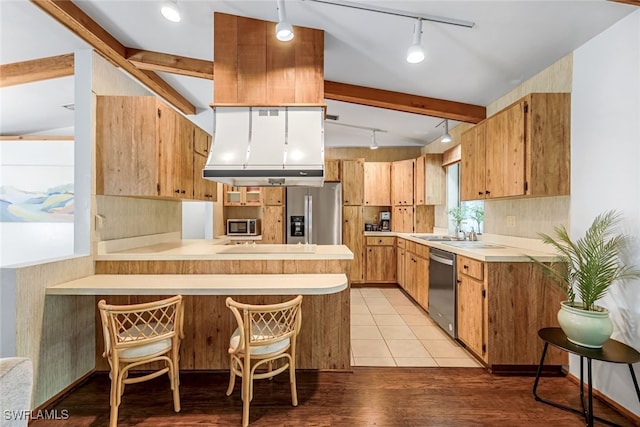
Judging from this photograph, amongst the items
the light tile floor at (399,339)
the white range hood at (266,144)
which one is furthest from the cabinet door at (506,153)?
the white range hood at (266,144)

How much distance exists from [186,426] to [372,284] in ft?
12.9

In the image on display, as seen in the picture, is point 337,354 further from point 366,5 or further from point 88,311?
point 366,5

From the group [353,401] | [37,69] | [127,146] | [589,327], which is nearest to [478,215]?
[589,327]

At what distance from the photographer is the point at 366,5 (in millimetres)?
2051

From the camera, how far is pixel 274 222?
5.17m

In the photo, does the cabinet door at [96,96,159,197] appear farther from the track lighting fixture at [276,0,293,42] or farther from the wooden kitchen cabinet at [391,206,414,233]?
the wooden kitchen cabinet at [391,206,414,233]

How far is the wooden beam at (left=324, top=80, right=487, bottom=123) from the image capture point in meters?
3.39

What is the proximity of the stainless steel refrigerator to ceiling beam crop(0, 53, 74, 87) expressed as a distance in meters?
3.10

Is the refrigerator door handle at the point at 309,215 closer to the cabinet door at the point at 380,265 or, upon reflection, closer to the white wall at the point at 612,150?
the cabinet door at the point at 380,265

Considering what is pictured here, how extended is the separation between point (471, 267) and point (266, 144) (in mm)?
2112

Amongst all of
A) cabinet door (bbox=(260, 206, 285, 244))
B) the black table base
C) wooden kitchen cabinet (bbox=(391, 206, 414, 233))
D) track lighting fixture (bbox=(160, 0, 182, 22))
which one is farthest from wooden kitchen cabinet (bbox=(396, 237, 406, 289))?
track lighting fixture (bbox=(160, 0, 182, 22))

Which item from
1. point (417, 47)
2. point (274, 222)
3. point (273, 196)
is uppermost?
point (417, 47)

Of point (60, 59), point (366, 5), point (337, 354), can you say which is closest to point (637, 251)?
point (337, 354)

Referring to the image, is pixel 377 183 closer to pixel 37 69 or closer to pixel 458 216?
pixel 458 216
